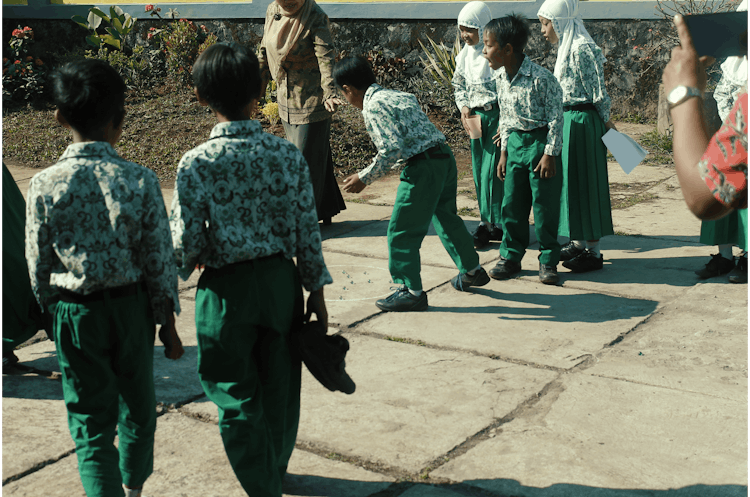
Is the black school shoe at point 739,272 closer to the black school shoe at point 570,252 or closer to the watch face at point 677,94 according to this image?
the black school shoe at point 570,252

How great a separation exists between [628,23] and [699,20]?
359 inches

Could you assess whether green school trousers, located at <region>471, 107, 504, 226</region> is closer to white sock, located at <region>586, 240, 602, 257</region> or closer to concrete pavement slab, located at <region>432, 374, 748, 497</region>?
white sock, located at <region>586, 240, 602, 257</region>

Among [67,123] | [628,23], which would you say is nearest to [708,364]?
[67,123]

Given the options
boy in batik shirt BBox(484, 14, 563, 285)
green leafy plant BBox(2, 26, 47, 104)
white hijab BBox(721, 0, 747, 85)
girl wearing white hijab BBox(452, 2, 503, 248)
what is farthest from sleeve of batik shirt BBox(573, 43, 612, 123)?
green leafy plant BBox(2, 26, 47, 104)

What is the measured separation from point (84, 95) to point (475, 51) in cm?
443

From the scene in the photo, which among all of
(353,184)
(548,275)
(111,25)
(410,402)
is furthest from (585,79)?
(111,25)

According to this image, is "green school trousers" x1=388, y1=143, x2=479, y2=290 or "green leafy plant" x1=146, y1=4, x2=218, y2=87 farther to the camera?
"green leafy plant" x1=146, y1=4, x2=218, y2=87

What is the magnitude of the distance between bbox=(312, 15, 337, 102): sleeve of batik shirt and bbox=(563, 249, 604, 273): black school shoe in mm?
2158

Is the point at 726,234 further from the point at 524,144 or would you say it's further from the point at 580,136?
the point at 524,144

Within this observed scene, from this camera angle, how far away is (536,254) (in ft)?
20.4

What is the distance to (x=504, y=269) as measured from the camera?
562cm

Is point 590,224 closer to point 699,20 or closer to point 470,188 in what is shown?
point 470,188

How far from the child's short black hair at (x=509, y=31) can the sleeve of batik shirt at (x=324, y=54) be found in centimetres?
143

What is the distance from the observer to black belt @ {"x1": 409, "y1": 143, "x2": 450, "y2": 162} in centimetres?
479
